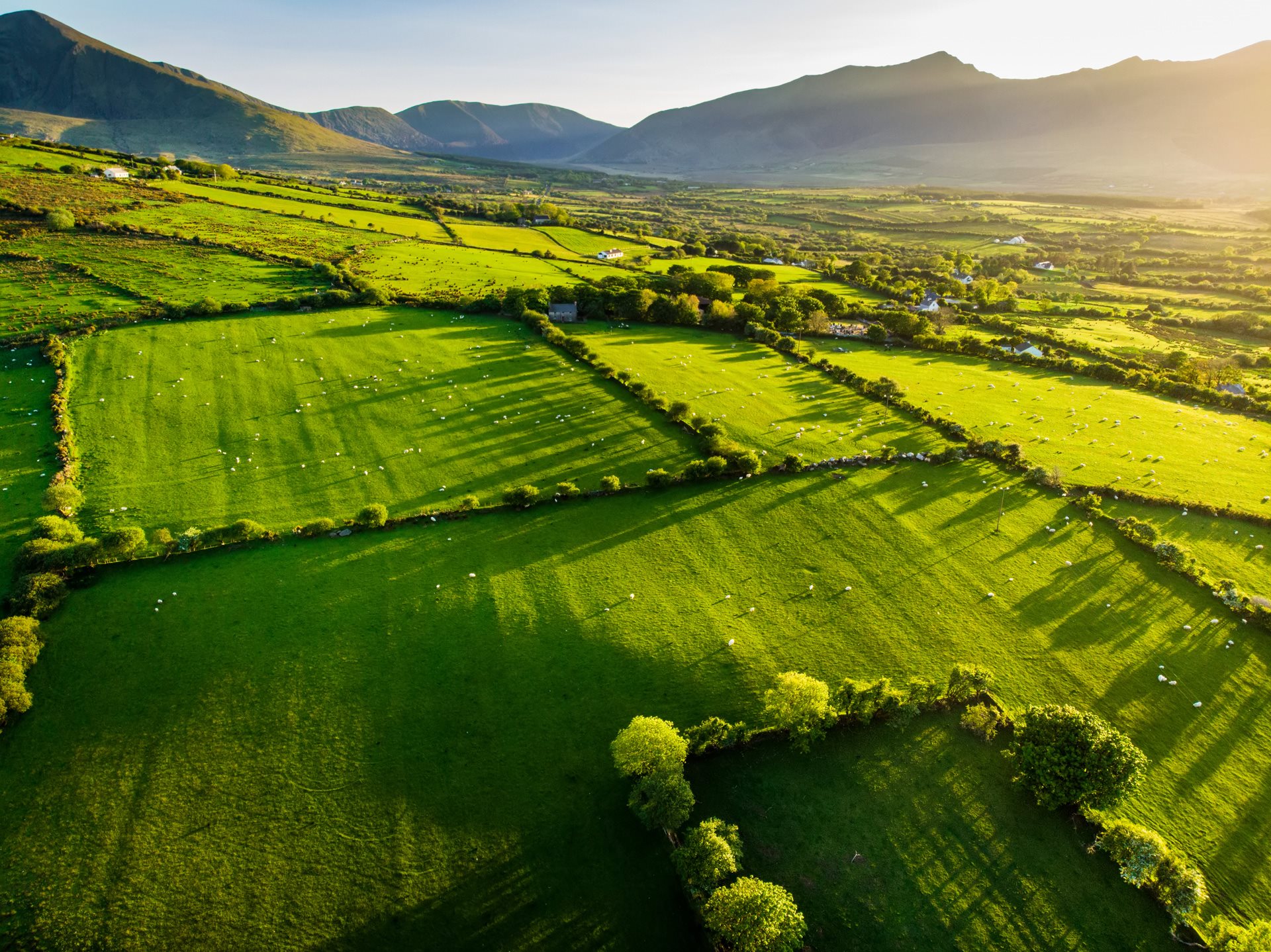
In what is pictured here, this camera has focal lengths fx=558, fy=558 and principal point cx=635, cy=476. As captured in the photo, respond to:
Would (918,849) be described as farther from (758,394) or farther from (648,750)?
(758,394)

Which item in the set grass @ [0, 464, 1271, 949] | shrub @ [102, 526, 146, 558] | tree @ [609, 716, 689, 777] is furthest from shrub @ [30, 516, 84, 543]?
tree @ [609, 716, 689, 777]

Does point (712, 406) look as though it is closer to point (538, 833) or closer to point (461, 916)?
point (538, 833)

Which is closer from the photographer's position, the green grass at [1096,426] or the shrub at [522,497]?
the shrub at [522,497]

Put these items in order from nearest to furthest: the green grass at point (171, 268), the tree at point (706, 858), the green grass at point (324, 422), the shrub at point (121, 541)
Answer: the tree at point (706, 858), the shrub at point (121, 541), the green grass at point (324, 422), the green grass at point (171, 268)

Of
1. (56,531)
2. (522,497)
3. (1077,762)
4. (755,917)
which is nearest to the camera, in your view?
(755,917)

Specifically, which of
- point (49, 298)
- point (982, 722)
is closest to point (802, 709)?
point (982, 722)

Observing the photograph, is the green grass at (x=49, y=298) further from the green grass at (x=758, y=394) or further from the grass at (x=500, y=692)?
the green grass at (x=758, y=394)

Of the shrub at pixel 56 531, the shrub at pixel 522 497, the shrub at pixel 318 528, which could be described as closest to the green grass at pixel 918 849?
the shrub at pixel 522 497
